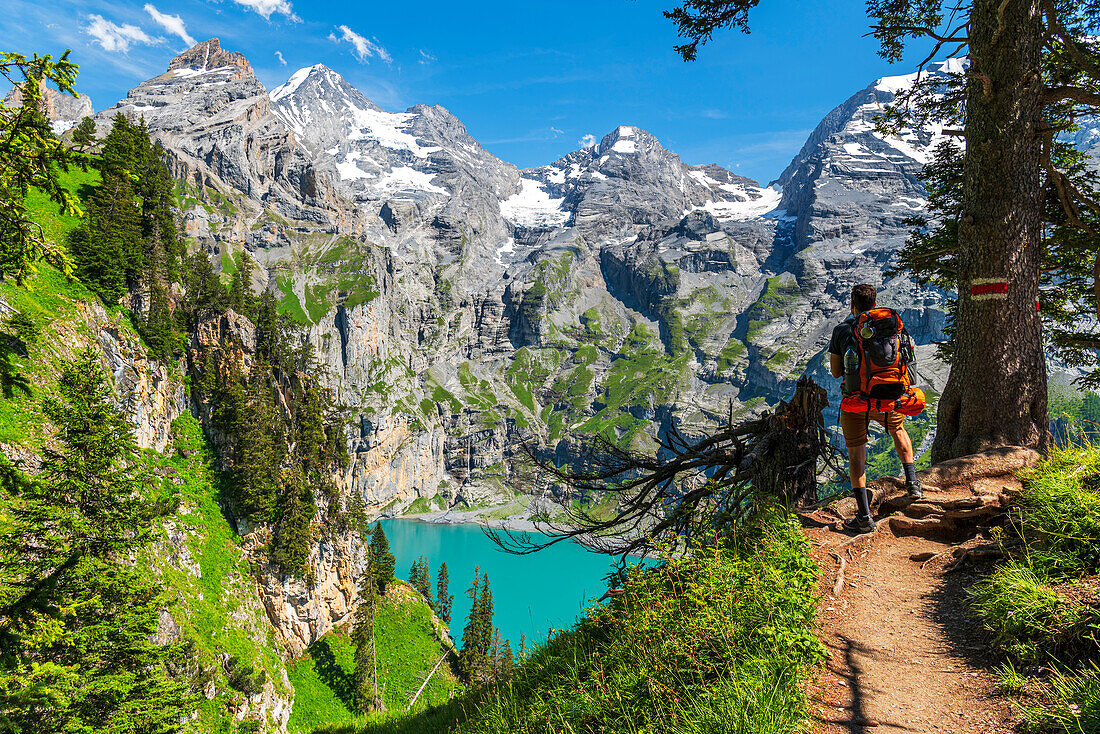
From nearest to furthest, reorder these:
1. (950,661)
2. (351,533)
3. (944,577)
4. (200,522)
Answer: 1. (950,661)
2. (944,577)
3. (200,522)
4. (351,533)

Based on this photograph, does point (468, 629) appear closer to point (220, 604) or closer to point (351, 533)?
point (351, 533)

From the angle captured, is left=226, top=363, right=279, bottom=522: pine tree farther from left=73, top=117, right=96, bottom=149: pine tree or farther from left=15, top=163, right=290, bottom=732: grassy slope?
left=73, top=117, right=96, bottom=149: pine tree

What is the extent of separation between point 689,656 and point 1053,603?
8.86 feet

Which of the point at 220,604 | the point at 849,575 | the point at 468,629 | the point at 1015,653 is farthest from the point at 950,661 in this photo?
the point at 468,629

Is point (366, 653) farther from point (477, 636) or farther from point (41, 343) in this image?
point (41, 343)

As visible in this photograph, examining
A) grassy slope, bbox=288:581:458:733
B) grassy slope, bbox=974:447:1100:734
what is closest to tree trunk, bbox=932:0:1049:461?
grassy slope, bbox=974:447:1100:734

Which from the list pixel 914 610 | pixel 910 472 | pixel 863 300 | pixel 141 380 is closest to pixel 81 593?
pixel 914 610

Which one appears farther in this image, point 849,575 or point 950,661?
point 849,575

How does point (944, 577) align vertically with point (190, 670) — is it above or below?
above

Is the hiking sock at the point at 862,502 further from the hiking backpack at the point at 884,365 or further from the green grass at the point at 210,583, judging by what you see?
the green grass at the point at 210,583

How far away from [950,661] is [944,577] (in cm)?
158

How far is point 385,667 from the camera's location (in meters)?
52.8

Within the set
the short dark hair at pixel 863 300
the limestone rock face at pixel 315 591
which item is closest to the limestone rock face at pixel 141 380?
the limestone rock face at pixel 315 591

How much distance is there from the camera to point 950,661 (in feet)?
12.6
